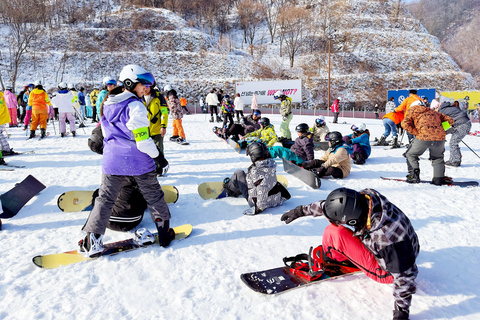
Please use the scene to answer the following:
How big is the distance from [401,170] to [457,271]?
4.43 metres

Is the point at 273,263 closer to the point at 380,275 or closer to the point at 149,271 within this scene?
the point at 380,275

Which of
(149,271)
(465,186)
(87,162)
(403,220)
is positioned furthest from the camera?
(87,162)

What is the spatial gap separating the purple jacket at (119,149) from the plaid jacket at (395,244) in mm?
1981

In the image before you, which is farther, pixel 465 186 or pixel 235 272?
pixel 465 186

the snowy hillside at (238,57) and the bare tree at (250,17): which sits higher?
the bare tree at (250,17)

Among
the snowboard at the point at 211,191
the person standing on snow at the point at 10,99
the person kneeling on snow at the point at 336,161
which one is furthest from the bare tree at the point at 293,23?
the snowboard at the point at 211,191

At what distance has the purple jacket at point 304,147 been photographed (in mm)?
6559

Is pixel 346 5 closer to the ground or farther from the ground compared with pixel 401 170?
farther from the ground

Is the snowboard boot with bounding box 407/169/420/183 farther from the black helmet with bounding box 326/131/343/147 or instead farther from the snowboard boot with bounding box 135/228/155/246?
the snowboard boot with bounding box 135/228/155/246

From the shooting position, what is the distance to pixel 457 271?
257 centimetres

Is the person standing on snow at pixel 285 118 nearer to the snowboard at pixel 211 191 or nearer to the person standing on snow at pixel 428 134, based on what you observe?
the person standing on snow at pixel 428 134

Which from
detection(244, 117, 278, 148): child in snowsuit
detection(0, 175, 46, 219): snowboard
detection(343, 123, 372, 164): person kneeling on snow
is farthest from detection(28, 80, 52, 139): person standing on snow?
detection(343, 123, 372, 164): person kneeling on snow

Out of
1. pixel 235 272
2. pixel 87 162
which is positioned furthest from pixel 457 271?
pixel 87 162

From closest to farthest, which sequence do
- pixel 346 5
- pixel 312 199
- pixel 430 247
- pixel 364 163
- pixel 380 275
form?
pixel 380 275 → pixel 430 247 → pixel 312 199 → pixel 364 163 → pixel 346 5
